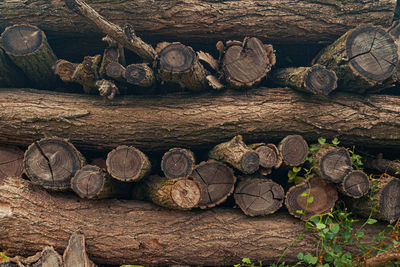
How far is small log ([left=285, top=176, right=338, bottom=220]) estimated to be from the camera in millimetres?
3172

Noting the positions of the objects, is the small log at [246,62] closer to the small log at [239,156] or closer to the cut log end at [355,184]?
the small log at [239,156]

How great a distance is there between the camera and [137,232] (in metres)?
3.14

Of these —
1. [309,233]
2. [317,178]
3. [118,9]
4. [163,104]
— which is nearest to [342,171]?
[317,178]

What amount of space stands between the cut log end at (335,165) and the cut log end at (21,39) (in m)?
3.38

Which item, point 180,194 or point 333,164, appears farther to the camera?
point 333,164

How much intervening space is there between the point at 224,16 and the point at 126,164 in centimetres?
213

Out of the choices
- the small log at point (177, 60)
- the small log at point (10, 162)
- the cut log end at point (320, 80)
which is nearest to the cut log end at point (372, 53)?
the cut log end at point (320, 80)

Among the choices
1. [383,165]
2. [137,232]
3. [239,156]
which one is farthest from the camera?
[383,165]

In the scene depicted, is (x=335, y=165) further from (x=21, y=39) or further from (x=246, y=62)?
(x=21, y=39)

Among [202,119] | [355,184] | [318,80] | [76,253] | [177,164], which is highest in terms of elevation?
[318,80]

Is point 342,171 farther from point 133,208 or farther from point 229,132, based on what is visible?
point 133,208

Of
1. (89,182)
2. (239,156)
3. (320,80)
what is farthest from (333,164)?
(89,182)

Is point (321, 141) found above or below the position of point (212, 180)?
above

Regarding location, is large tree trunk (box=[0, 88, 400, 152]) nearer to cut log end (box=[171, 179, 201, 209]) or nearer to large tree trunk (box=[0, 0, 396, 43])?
cut log end (box=[171, 179, 201, 209])
